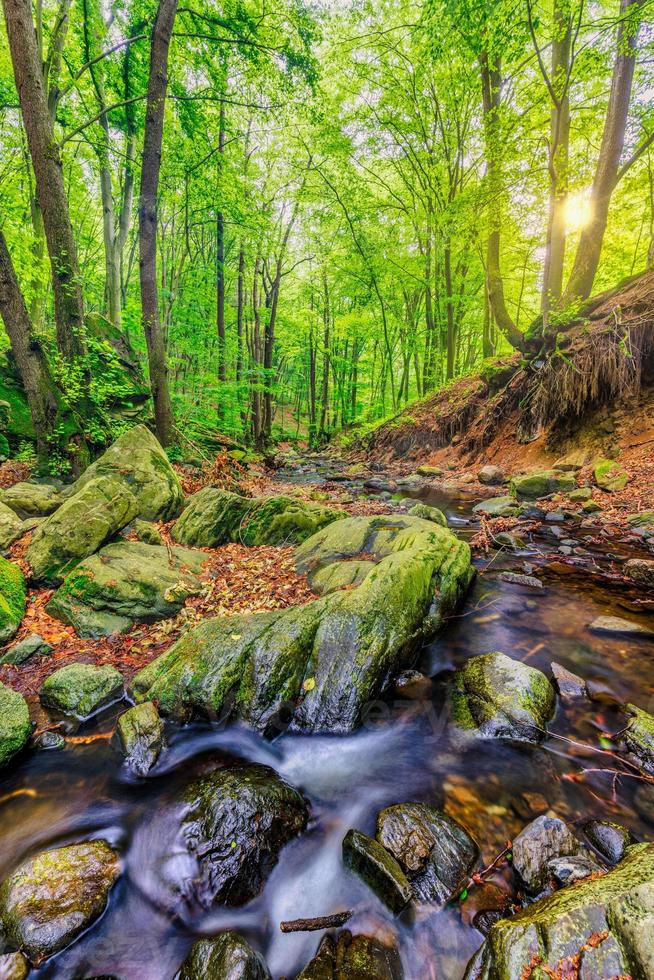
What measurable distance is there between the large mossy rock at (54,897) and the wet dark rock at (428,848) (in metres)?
1.63

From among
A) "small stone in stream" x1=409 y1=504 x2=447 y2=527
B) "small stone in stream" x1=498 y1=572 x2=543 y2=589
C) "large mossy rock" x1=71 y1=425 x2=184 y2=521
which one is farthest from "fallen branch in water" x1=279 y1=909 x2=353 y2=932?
"small stone in stream" x1=409 y1=504 x2=447 y2=527

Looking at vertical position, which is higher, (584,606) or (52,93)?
(52,93)

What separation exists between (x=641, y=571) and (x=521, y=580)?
5.09 ft

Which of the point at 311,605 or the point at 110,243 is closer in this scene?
the point at 311,605

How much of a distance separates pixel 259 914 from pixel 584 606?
4663 millimetres

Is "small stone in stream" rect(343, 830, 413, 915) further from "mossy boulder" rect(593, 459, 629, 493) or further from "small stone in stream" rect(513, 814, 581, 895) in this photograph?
"mossy boulder" rect(593, 459, 629, 493)

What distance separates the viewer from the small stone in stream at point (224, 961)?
1729 mm

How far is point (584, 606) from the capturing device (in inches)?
193

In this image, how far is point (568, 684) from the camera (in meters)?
3.57

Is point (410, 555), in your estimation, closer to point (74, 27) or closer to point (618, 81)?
point (618, 81)

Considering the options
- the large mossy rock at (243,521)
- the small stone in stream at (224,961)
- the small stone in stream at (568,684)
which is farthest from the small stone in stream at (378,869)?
the large mossy rock at (243,521)

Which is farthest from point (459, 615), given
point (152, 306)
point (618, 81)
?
point (618, 81)

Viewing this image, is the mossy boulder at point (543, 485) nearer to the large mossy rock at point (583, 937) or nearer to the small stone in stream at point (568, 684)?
the small stone in stream at point (568, 684)

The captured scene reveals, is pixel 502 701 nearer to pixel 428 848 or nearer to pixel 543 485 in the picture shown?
pixel 428 848
